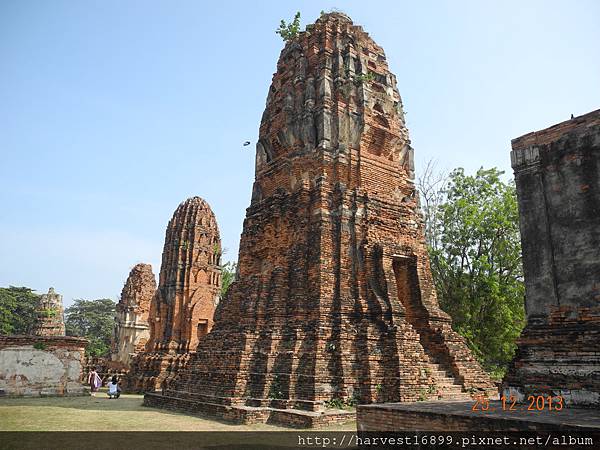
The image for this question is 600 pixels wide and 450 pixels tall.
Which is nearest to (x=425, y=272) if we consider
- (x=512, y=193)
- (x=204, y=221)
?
(x=512, y=193)

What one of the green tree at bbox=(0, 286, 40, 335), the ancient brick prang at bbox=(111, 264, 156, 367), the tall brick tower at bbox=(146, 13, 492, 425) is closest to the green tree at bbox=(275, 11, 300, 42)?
the tall brick tower at bbox=(146, 13, 492, 425)

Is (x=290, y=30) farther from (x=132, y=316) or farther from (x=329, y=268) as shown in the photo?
(x=132, y=316)

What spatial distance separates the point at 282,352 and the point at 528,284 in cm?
548

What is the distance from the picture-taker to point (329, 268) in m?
11.6

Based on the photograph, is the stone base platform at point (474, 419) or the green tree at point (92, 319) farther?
the green tree at point (92, 319)

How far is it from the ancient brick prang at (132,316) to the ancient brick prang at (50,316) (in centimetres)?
370

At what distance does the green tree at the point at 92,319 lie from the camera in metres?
58.3

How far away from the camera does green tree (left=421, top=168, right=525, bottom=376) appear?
686 inches

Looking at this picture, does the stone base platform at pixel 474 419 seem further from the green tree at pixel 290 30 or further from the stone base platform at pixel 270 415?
the green tree at pixel 290 30

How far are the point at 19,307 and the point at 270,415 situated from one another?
4648 centimetres

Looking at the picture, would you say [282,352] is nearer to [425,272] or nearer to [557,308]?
[425,272]
